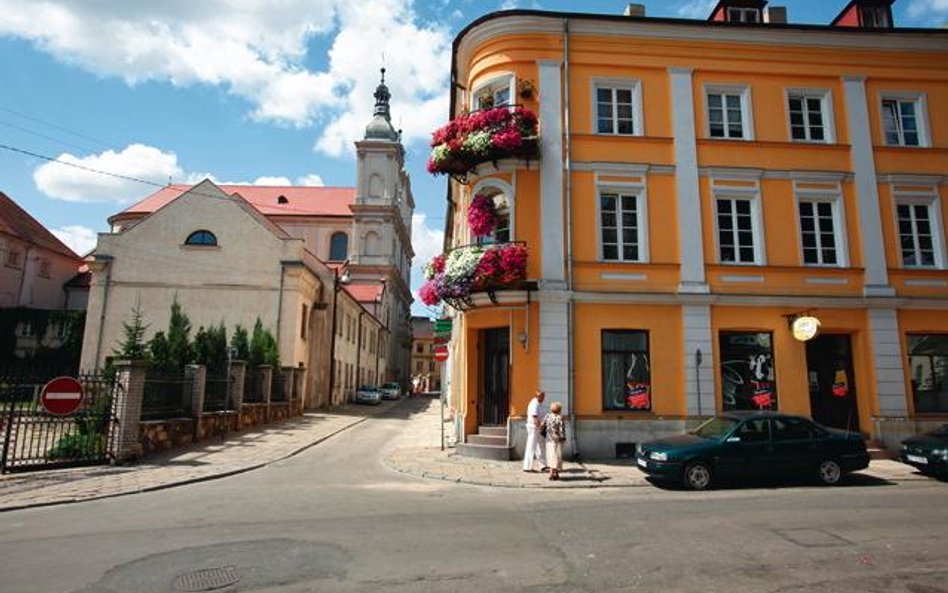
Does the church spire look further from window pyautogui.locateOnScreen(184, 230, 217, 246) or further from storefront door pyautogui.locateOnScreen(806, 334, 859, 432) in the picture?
A: storefront door pyautogui.locateOnScreen(806, 334, 859, 432)

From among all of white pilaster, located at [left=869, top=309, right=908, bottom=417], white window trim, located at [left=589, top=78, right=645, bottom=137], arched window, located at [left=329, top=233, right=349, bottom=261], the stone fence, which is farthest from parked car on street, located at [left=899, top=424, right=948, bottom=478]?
arched window, located at [left=329, top=233, right=349, bottom=261]

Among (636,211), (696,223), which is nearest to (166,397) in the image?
(636,211)

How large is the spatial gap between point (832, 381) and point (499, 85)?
12504 millimetres

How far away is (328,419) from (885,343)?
22170 millimetres

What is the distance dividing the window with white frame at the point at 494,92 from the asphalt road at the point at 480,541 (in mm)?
10906

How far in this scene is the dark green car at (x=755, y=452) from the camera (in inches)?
453

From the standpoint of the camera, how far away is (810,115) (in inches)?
700

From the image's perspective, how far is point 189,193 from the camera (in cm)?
3225

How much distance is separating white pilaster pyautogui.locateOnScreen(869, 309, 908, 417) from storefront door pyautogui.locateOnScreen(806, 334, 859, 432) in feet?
2.09

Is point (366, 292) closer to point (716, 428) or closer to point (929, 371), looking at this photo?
point (929, 371)

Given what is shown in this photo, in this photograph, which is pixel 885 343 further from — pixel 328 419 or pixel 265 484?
pixel 328 419

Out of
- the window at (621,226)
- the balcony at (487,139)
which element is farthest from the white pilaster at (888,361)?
the balcony at (487,139)

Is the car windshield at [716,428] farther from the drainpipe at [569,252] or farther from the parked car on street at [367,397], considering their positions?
the parked car on street at [367,397]

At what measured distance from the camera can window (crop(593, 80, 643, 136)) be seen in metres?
17.0
